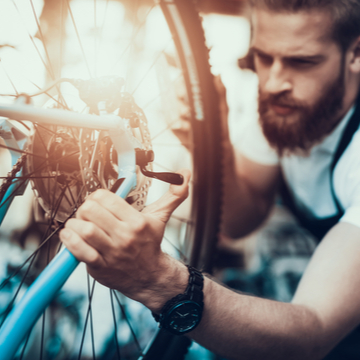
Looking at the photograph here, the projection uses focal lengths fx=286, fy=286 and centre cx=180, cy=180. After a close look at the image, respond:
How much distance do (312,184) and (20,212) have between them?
102 centimetres

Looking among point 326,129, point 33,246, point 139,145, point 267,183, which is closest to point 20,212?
point 33,246

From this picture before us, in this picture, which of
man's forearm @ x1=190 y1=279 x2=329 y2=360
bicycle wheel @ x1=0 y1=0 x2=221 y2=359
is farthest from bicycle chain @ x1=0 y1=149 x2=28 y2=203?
man's forearm @ x1=190 y1=279 x2=329 y2=360

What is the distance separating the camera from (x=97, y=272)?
376mm

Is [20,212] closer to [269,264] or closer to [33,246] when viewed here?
[33,246]

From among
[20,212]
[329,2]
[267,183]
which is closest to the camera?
[329,2]

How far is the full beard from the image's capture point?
2.93 feet

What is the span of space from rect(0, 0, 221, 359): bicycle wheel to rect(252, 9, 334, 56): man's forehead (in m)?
0.24

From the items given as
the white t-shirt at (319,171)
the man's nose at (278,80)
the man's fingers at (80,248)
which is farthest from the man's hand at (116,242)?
the man's nose at (278,80)

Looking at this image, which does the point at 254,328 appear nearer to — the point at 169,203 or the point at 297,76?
the point at 169,203

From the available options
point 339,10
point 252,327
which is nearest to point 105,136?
point 252,327

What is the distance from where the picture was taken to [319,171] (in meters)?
1.01

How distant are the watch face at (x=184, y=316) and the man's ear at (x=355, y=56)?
838mm

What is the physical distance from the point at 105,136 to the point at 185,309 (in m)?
0.31

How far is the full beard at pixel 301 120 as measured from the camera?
895 mm
